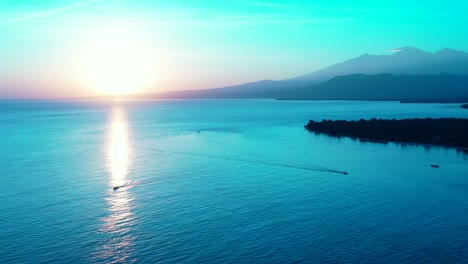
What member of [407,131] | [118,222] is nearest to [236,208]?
[118,222]

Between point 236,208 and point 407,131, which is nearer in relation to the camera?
point 236,208

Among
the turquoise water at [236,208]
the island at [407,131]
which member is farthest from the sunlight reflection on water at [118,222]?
the island at [407,131]

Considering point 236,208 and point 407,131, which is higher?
point 407,131

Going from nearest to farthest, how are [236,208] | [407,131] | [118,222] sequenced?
[118,222] → [236,208] → [407,131]

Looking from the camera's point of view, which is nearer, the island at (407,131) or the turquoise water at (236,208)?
the turquoise water at (236,208)

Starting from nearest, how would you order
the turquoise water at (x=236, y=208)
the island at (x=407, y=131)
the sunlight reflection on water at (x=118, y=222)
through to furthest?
1. the sunlight reflection on water at (x=118, y=222)
2. the turquoise water at (x=236, y=208)
3. the island at (x=407, y=131)

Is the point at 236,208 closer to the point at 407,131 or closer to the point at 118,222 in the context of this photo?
the point at 118,222

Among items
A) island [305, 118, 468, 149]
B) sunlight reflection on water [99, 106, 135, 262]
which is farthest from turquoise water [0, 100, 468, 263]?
island [305, 118, 468, 149]

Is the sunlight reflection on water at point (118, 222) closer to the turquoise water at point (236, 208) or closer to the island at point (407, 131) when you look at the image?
the turquoise water at point (236, 208)

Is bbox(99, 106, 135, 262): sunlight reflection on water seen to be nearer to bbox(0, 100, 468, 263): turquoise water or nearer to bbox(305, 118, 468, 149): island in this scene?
bbox(0, 100, 468, 263): turquoise water
